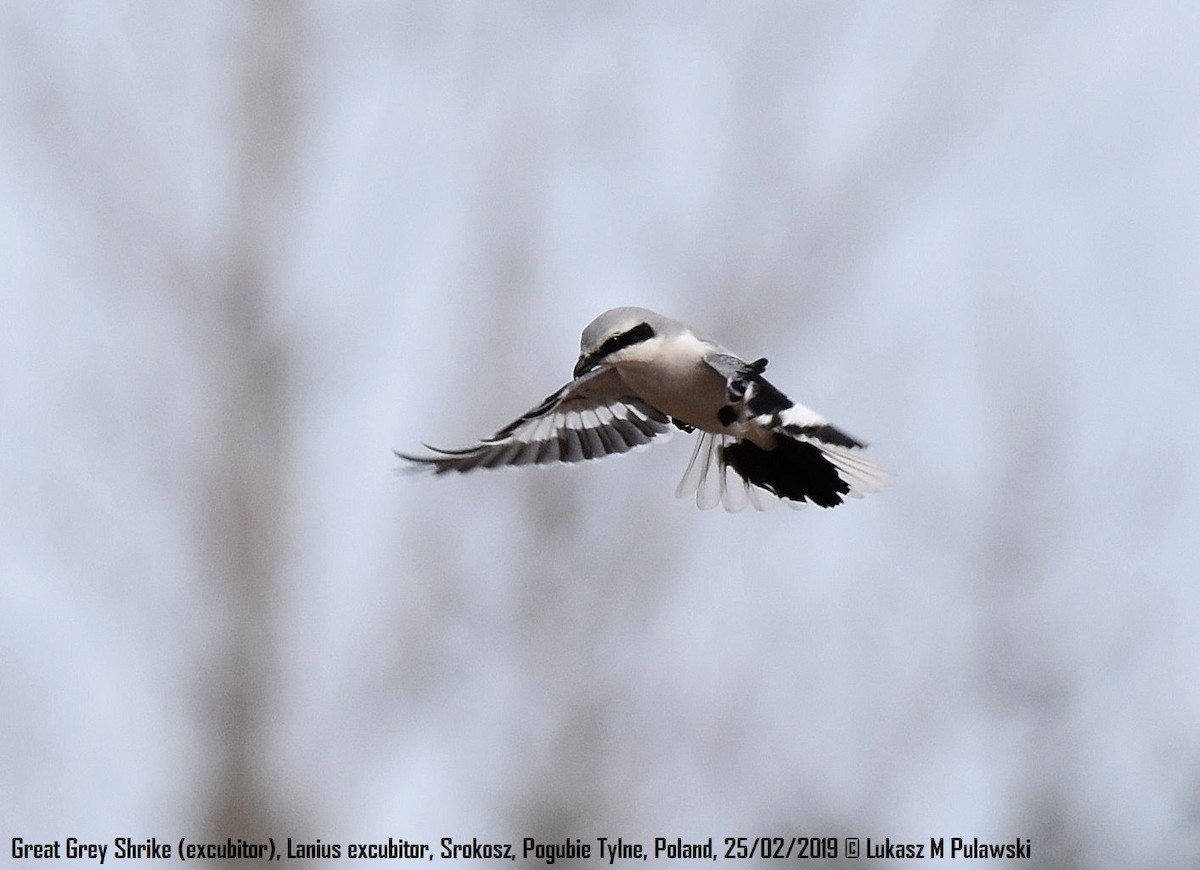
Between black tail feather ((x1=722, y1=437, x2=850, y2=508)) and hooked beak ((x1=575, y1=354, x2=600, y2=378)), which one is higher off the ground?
hooked beak ((x1=575, y1=354, x2=600, y2=378))

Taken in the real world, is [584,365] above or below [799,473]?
above

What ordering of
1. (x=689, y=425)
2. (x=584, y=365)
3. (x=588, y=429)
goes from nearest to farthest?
1. (x=584, y=365)
2. (x=689, y=425)
3. (x=588, y=429)

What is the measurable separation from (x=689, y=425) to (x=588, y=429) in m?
0.49

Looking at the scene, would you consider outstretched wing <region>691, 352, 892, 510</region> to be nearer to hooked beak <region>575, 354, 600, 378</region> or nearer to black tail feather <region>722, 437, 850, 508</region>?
black tail feather <region>722, 437, 850, 508</region>

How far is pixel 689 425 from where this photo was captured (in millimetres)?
2291

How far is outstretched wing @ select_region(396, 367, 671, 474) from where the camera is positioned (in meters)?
2.46

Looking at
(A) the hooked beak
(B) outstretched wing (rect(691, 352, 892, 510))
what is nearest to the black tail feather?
(B) outstretched wing (rect(691, 352, 892, 510))

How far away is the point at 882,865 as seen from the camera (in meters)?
4.04

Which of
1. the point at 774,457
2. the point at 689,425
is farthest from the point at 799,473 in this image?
the point at 689,425

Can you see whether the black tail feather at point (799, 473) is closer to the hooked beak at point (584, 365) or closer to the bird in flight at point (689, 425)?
the bird in flight at point (689, 425)

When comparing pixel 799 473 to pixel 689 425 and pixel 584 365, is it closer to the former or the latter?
pixel 689 425

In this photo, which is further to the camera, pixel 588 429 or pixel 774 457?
pixel 588 429

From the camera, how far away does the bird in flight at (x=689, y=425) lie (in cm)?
175

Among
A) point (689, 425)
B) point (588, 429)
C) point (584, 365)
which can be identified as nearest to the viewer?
point (584, 365)
